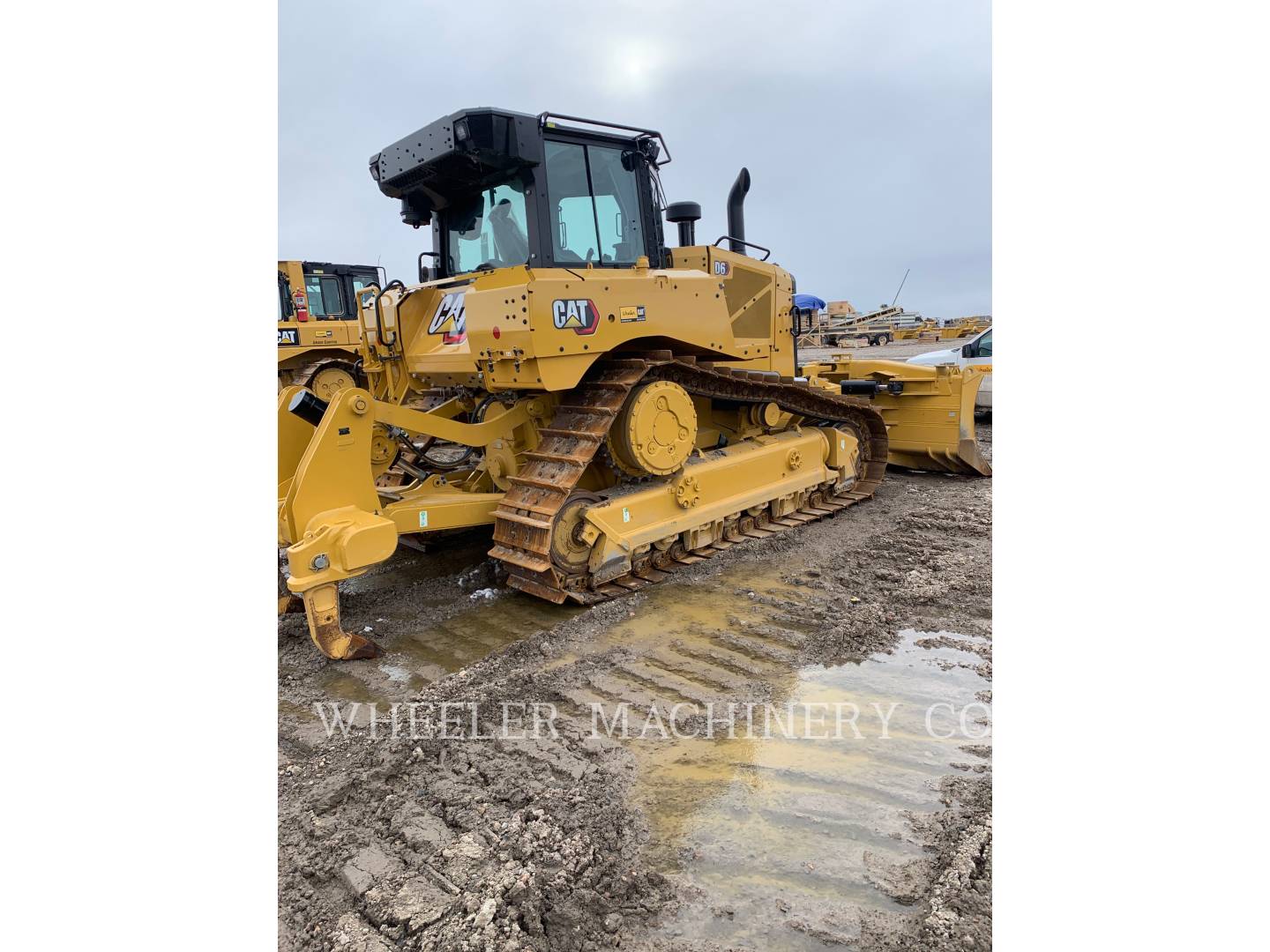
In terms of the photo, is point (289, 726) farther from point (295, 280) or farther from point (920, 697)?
point (295, 280)

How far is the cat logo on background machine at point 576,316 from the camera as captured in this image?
4594 mm

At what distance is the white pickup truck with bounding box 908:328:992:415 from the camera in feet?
35.6

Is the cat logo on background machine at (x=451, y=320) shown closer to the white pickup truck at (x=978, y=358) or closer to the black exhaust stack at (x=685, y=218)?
the black exhaust stack at (x=685, y=218)

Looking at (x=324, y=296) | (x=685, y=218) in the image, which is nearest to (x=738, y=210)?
(x=685, y=218)

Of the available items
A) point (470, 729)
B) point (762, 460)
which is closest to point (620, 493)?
point (762, 460)

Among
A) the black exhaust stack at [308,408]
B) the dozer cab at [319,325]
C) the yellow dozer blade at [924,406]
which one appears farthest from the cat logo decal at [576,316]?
the dozer cab at [319,325]

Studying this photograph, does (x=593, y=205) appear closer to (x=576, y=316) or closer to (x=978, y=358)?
(x=576, y=316)

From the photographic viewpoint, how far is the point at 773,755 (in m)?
3.09

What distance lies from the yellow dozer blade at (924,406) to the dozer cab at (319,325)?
665cm

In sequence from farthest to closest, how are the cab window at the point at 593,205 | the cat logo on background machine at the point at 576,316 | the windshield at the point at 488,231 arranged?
the windshield at the point at 488,231 → the cab window at the point at 593,205 → the cat logo on background machine at the point at 576,316

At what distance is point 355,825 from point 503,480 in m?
3.04

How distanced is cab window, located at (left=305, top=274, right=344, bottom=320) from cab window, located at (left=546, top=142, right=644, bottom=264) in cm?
947

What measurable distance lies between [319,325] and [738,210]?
810 centimetres

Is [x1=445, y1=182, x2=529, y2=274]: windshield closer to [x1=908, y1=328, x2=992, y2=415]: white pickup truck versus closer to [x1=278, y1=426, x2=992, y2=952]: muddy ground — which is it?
[x1=278, y1=426, x2=992, y2=952]: muddy ground
